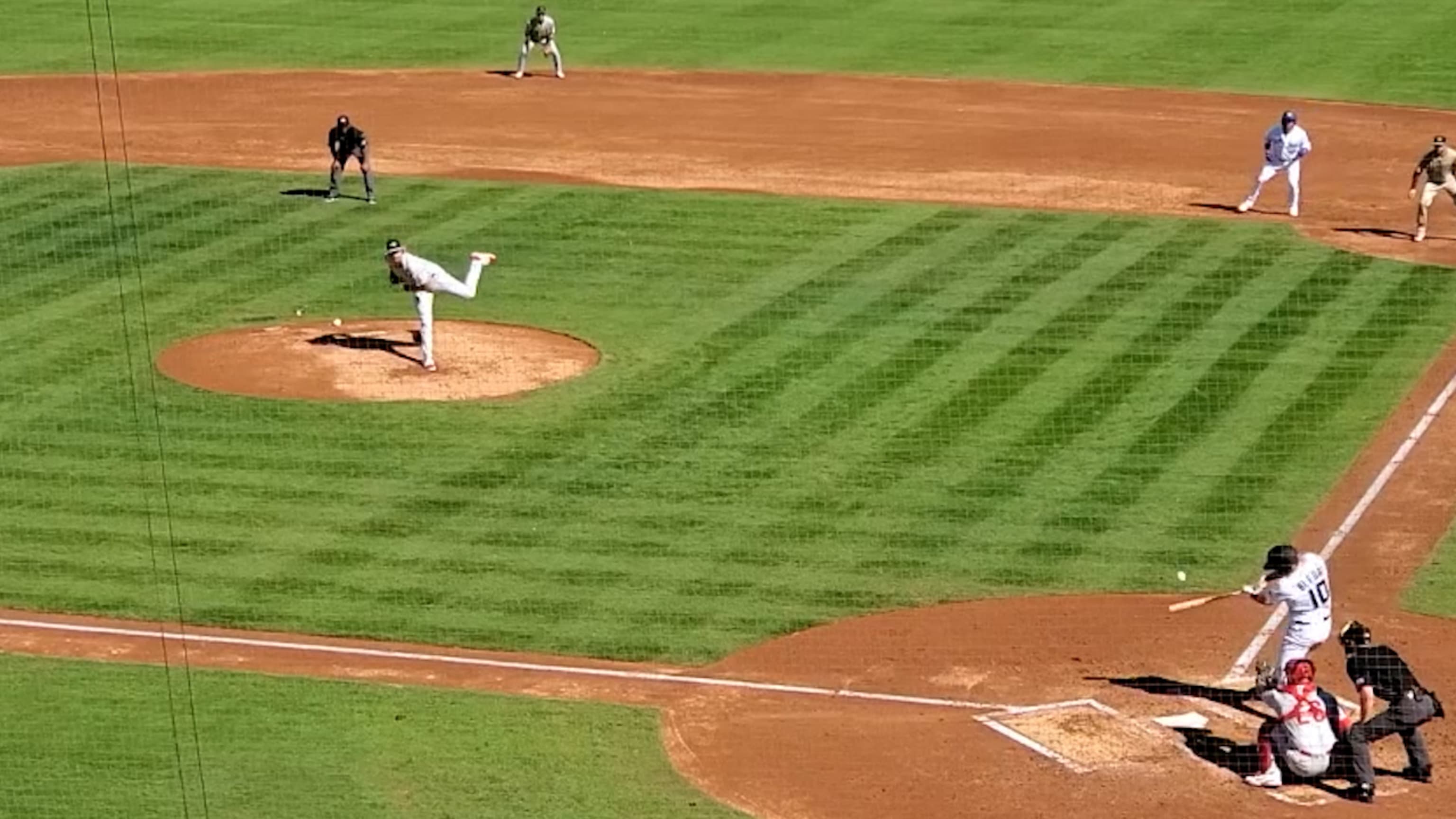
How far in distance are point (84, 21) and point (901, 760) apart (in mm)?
28130

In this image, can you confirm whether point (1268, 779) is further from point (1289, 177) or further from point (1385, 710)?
point (1289, 177)

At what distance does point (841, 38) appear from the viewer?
124 feet

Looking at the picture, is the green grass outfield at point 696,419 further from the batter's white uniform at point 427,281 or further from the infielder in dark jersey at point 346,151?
the batter's white uniform at point 427,281

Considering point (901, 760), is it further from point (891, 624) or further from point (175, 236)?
point (175, 236)

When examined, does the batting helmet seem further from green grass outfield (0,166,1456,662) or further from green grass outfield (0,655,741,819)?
green grass outfield (0,655,741,819)

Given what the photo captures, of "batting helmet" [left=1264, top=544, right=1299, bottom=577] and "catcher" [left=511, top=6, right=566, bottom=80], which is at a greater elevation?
"catcher" [left=511, top=6, right=566, bottom=80]

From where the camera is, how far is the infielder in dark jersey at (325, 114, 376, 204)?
89.9ft

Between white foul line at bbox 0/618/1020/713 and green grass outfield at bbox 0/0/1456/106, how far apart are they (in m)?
20.7

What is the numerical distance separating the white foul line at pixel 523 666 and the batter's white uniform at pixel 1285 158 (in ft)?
44.1

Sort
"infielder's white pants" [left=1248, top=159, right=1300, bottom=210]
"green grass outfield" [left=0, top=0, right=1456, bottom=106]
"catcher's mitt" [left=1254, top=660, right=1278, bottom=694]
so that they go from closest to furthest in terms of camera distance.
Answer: "catcher's mitt" [left=1254, top=660, right=1278, bottom=694] → "infielder's white pants" [left=1248, top=159, right=1300, bottom=210] → "green grass outfield" [left=0, top=0, right=1456, bottom=106]

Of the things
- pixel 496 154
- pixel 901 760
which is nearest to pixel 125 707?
pixel 901 760

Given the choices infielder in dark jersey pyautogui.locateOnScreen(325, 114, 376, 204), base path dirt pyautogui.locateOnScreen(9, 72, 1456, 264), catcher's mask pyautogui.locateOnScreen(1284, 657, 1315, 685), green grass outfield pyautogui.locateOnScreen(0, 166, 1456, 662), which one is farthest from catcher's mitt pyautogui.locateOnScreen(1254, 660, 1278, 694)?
infielder in dark jersey pyautogui.locateOnScreen(325, 114, 376, 204)

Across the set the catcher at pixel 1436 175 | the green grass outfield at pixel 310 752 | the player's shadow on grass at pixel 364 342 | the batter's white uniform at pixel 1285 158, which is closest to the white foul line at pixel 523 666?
the green grass outfield at pixel 310 752

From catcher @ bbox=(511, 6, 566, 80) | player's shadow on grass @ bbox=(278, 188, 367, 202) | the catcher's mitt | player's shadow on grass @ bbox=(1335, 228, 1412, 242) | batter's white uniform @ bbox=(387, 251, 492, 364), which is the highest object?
catcher @ bbox=(511, 6, 566, 80)
